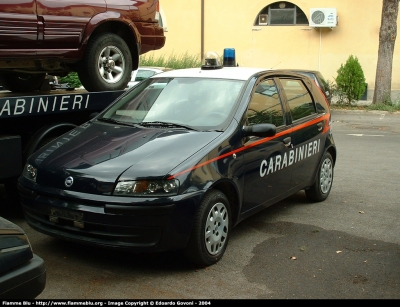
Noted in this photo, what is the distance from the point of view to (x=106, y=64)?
7383 millimetres

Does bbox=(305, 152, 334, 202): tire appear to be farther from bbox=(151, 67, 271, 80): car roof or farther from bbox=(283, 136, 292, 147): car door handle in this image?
bbox=(151, 67, 271, 80): car roof

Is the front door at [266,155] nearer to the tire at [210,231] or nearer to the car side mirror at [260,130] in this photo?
the car side mirror at [260,130]

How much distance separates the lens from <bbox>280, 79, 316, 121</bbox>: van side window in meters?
6.70

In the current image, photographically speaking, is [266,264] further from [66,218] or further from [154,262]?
[66,218]

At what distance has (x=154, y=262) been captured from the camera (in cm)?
531

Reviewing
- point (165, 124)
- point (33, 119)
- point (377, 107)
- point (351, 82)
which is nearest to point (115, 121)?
point (165, 124)

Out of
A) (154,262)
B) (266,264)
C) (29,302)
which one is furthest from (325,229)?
(29,302)

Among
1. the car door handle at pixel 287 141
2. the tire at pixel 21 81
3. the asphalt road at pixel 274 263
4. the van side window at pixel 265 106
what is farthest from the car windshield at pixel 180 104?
the tire at pixel 21 81

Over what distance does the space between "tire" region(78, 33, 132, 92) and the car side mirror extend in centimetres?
233

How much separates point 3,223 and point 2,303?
56 cm

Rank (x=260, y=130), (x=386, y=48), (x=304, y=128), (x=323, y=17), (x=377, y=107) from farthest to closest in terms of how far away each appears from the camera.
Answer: (x=323, y=17) < (x=377, y=107) < (x=386, y=48) < (x=304, y=128) < (x=260, y=130)

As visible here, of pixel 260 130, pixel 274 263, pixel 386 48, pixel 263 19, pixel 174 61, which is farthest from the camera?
pixel 263 19

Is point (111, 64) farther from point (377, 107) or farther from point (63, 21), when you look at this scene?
point (377, 107)

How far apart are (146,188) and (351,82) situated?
1734 centimetres
